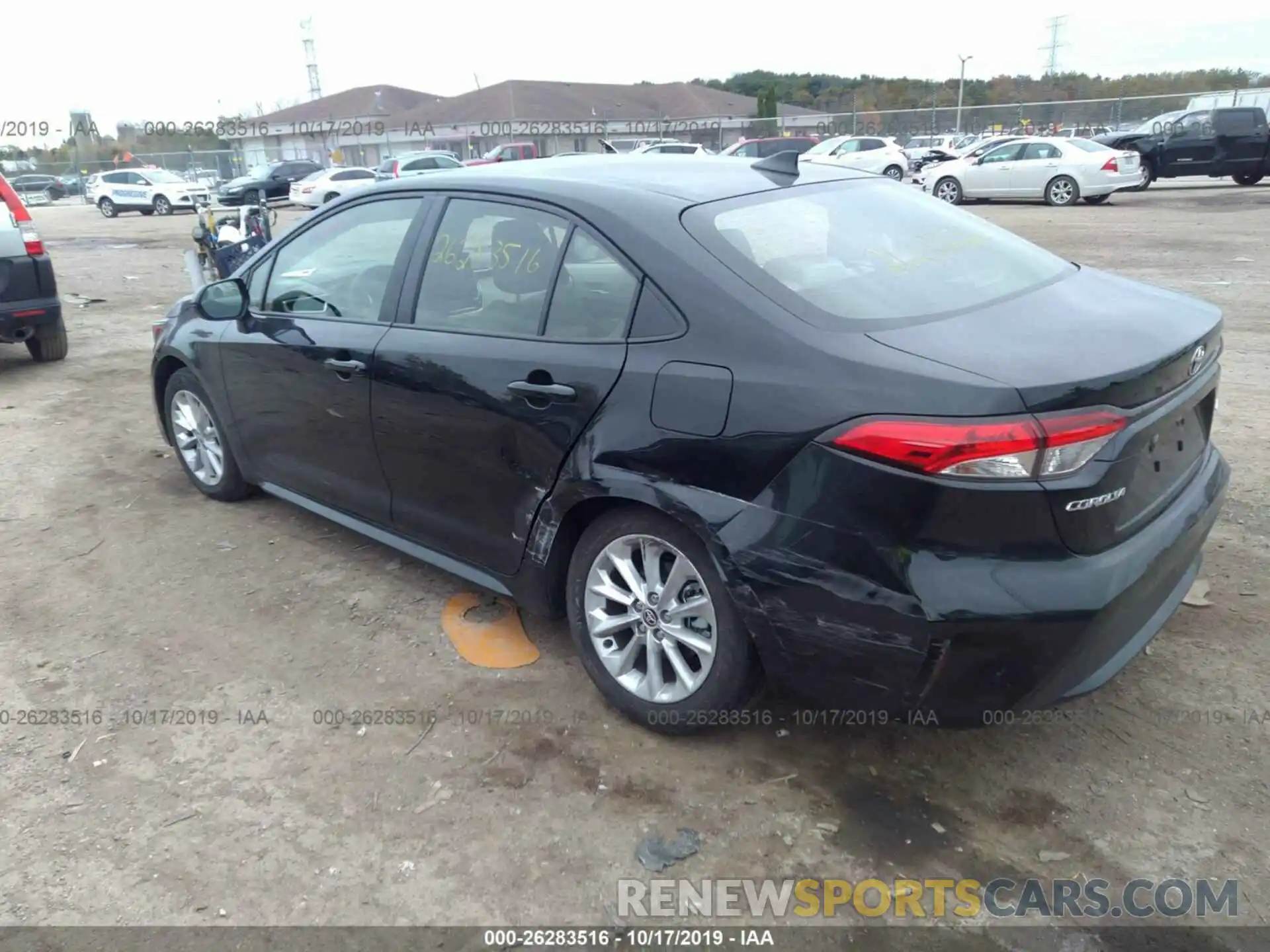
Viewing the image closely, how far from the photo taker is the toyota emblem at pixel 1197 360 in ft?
8.60

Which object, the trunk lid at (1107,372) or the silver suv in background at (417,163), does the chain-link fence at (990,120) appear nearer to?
the silver suv in background at (417,163)

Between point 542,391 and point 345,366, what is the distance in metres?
1.06

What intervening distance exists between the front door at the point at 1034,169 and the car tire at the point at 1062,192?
0.10 metres

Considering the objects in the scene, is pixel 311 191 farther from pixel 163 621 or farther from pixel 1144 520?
pixel 1144 520

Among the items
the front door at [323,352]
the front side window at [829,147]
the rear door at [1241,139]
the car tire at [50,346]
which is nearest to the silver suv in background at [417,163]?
the front side window at [829,147]

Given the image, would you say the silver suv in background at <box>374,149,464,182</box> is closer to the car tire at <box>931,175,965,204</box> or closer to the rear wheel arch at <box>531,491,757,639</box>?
the car tire at <box>931,175,965,204</box>

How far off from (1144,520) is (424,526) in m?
2.40

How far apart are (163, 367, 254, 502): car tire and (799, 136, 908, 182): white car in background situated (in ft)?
73.0

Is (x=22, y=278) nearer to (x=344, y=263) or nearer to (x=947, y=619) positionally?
(x=344, y=263)

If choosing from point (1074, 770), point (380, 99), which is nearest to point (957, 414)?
point (1074, 770)

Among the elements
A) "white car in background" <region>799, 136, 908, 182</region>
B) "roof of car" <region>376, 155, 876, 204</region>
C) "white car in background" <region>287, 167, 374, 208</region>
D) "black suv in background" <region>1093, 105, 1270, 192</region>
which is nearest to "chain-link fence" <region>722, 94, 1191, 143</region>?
"black suv in background" <region>1093, 105, 1270, 192</region>

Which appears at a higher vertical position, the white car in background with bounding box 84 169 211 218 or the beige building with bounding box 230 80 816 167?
the beige building with bounding box 230 80 816 167

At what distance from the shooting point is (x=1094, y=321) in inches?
105

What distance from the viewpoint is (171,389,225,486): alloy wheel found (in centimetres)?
481
